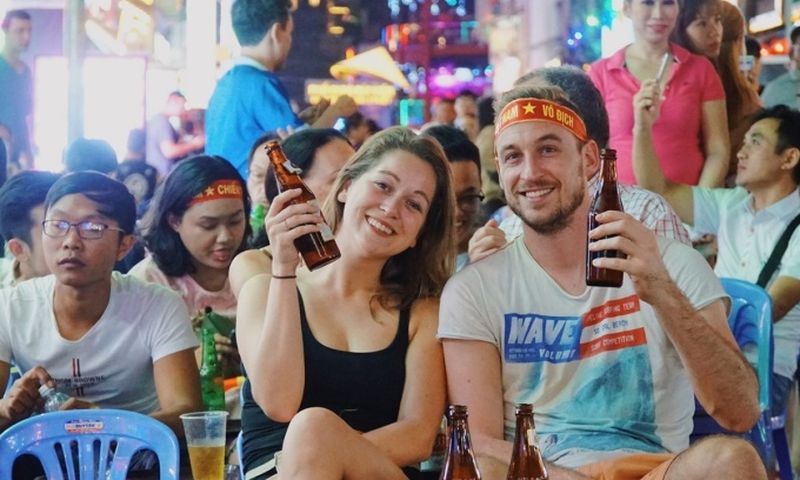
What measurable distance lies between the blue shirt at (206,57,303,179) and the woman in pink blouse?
178 centimetres

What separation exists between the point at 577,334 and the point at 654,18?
3.21 meters

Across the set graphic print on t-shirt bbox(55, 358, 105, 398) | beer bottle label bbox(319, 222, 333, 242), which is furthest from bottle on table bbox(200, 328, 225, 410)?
beer bottle label bbox(319, 222, 333, 242)

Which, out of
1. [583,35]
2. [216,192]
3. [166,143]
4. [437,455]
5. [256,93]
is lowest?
[437,455]

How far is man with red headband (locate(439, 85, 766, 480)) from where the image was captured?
3512 millimetres

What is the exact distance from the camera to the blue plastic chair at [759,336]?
4891 millimetres

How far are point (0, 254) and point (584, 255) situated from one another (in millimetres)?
4278

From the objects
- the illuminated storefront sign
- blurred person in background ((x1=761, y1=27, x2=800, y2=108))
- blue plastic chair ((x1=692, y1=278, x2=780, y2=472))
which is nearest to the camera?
blue plastic chair ((x1=692, y1=278, x2=780, y2=472))

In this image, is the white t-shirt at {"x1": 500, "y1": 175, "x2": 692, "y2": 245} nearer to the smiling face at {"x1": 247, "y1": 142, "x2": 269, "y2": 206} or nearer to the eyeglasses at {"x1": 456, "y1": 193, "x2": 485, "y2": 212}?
the eyeglasses at {"x1": 456, "y1": 193, "x2": 485, "y2": 212}

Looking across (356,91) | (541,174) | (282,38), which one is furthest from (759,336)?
(356,91)

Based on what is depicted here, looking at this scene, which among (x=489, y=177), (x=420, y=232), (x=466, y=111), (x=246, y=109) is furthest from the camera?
(x=466, y=111)

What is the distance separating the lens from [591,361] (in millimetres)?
3615

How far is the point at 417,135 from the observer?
13.3 ft

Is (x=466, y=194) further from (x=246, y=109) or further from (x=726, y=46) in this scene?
(x=726, y=46)

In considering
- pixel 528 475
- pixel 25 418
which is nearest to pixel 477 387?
pixel 528 475
